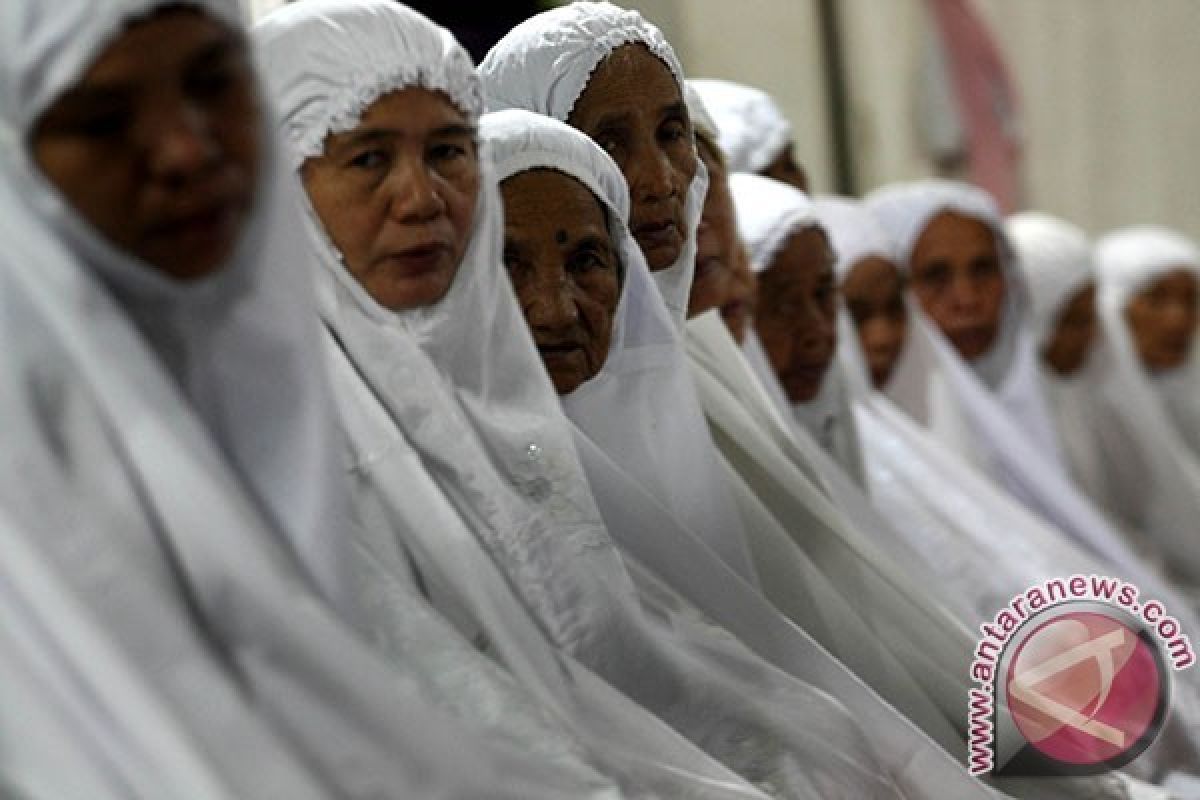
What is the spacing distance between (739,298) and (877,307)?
1.50 meters

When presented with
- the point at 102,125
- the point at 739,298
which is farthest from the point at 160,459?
the point at 739,298

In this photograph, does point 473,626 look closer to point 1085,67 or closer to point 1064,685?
point 1064,685

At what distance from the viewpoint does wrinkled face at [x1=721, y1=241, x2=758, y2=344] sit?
4.41 metres

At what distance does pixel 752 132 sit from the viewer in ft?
16.7

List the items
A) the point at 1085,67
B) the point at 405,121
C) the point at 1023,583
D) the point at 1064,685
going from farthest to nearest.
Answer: the point at 1085,67
the point at 1023,583
the point at 1064,685
the point at 405,121

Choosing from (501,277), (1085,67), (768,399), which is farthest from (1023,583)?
(1085,67)

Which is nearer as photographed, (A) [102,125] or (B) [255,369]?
(A) [102,125]

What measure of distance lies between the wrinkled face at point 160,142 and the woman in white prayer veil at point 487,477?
588mm

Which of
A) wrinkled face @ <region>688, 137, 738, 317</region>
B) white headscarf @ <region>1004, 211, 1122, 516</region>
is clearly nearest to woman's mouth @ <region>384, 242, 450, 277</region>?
wrinkled face @ <region>688, 137, 738, 317</region>

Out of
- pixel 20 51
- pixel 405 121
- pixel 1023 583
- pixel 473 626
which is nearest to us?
pixel 20 51

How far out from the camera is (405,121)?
312 cm

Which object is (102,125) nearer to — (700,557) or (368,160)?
(368,160)

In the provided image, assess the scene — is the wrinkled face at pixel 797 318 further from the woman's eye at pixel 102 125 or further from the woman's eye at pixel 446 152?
the woman's eye at pixel 102 125

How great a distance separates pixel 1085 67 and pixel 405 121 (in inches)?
318
